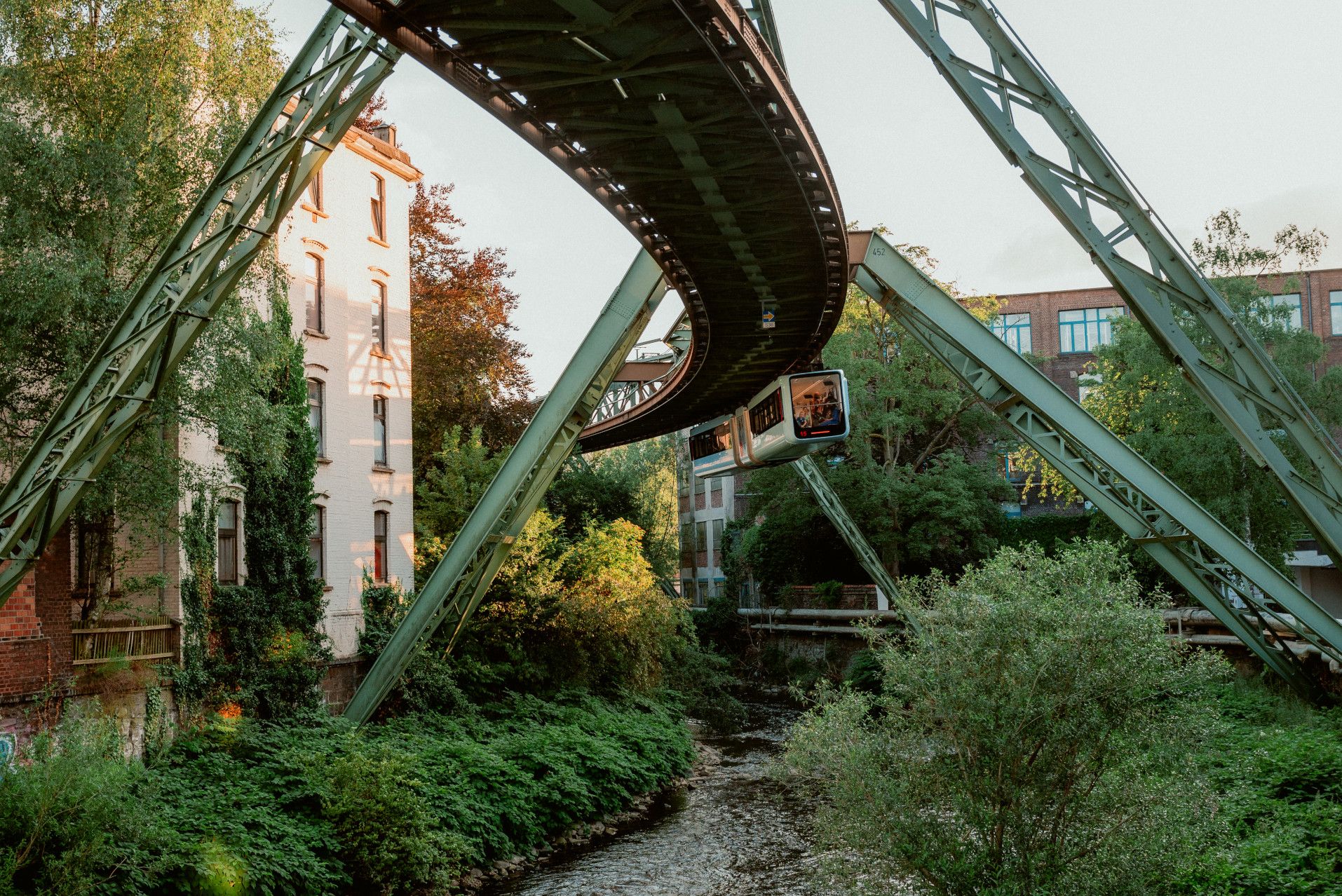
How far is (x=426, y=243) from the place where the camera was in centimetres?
3650

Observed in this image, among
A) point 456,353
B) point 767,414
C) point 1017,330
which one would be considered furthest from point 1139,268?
point 1017,330

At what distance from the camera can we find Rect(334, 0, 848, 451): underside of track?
1002cm

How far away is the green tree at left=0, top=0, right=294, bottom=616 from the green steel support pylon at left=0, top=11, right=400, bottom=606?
3001mm

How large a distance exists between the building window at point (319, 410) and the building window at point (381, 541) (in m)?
2.43

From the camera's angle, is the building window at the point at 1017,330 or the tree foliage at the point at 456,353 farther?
the building window at the point at 1017,330

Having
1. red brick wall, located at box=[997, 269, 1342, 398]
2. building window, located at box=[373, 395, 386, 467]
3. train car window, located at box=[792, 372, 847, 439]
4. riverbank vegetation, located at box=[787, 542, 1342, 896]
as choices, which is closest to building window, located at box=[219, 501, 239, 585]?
building window, located at box=[373, 395, 386, 467]

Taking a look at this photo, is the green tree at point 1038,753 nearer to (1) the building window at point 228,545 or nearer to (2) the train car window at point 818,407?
(2) the train car window at point 818,407

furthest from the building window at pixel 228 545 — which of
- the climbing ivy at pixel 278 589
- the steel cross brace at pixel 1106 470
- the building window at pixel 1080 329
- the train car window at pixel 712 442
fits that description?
the building window at pixel 1080 329

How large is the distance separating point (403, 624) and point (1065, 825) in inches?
480

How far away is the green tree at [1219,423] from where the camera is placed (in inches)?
1053

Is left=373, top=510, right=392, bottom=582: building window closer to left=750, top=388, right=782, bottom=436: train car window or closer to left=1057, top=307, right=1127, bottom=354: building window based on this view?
left=750, top=388, right=782, bottom=436: train car window

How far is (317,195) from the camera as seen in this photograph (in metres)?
23.8

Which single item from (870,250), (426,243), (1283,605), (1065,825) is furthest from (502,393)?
(1065,825)

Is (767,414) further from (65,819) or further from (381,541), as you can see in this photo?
(65,819)
